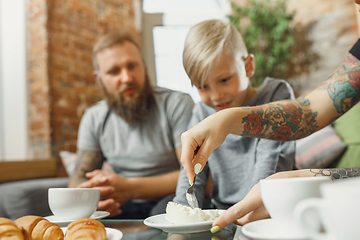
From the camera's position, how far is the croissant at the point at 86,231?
46 centimetres

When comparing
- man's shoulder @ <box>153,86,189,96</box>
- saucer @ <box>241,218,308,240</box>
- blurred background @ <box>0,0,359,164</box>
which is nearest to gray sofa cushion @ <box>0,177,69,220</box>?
blurred background @ <box>0,0,359,164</box>

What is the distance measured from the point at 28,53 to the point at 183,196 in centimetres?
205

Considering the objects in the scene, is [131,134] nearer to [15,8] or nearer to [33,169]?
[33,169]

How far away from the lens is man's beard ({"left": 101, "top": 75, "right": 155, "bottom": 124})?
5.32ft

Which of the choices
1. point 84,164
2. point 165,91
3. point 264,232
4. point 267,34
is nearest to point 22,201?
point 84,164

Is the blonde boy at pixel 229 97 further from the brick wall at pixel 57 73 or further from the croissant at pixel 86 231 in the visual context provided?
the brick wall at pixel 57 73

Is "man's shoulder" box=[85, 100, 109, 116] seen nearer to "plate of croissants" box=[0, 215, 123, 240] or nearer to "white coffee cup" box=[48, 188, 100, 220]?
"white coffee cup" box=[48, 188, 100, 220]

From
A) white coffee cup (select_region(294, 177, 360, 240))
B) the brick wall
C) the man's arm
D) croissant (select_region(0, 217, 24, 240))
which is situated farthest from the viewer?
the brick wall

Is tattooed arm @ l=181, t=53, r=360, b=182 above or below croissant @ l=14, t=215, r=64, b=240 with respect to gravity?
above

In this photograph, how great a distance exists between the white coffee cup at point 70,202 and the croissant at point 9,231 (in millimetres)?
192

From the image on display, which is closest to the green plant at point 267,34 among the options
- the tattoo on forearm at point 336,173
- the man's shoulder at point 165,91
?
the man's shoulder at point 165,91

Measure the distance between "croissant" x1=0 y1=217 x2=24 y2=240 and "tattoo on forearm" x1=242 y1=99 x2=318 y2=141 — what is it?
53cm

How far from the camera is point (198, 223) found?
51 cm

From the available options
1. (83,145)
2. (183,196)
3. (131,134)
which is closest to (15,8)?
(83,145)
